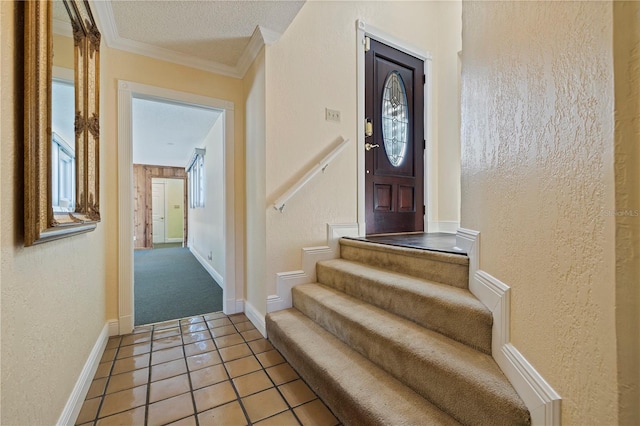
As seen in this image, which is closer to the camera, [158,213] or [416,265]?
[416,265]

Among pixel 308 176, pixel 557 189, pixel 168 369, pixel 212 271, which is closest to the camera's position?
pixel 557 189

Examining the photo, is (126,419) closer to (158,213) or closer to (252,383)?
(252,383)

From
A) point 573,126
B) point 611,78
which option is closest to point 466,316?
point 573,126

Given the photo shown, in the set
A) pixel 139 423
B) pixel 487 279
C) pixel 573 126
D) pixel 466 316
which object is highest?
pixel 573 126

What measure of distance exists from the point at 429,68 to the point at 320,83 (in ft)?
5.29

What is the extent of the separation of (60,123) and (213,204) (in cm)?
329

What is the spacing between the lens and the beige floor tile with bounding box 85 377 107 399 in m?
1.42

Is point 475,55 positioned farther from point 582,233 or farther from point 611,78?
point 582,233

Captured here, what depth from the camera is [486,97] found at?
1160 mm

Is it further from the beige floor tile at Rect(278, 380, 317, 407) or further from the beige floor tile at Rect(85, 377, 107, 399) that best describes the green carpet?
the beige floor tile at Rect(278, 380, 317, 407)

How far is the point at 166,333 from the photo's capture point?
2.14 meters

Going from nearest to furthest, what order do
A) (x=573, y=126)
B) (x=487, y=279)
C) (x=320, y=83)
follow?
1. (x=573, y=126)
2. (x=487, y=279)
3. (x=320, y=83)

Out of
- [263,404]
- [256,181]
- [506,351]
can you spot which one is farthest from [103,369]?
[506,351]

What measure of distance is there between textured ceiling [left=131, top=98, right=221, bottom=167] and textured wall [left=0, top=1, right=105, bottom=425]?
180 centimetres
